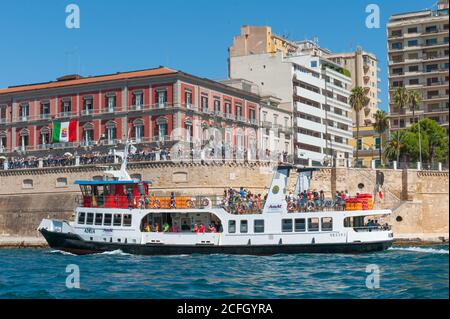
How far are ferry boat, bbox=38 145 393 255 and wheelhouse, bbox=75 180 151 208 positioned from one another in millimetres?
72

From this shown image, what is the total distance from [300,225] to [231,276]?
510 inches

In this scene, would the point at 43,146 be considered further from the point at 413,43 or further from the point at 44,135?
the point at 413,43

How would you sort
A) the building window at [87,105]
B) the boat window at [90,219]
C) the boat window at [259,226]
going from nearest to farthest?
the boat window at [259,226] → the boat window at [90,219] → the building window at [87,105]

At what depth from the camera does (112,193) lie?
43094mm

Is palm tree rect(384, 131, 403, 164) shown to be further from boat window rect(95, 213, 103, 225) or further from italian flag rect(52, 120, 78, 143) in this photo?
boat window rect(95, 213, 103, 225)

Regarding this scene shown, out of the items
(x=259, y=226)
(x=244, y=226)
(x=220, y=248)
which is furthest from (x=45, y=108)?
(x=259, y=226)

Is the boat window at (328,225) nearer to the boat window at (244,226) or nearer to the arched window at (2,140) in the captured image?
the boat window at (244,226)

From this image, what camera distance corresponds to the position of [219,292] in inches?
871

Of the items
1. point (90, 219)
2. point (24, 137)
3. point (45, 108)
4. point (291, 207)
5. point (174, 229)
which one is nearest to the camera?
point (291, 207)

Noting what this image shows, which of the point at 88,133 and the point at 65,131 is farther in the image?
the point at 65,131

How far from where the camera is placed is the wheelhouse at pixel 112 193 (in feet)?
139

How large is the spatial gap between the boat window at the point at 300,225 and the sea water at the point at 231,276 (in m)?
1.81

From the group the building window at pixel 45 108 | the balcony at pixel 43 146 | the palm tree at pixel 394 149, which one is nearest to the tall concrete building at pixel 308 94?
the palm tree at pixel 394 149

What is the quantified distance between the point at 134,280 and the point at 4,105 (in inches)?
1936
